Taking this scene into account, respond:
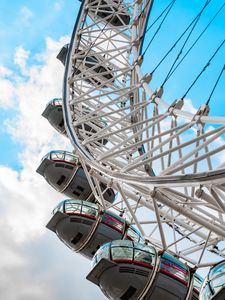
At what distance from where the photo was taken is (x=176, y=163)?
48.4 ft

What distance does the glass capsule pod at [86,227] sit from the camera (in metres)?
22.9

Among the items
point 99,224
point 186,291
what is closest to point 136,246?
point 186,291

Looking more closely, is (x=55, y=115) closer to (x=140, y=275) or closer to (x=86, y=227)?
(x=86, y=227)

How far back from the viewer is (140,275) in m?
17.8

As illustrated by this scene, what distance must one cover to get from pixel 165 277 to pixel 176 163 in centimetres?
460

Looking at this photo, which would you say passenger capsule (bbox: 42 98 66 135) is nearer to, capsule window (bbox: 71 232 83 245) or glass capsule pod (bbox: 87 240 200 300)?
capsule window (bbox: 71 232 83 245)

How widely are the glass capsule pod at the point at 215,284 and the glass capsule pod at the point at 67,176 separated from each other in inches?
571

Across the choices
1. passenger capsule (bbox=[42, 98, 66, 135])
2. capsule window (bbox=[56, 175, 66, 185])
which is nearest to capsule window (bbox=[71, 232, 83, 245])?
capsule window (bbox=[56, 175, 66, 185])

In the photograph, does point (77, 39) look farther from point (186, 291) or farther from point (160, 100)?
point (186, 291)

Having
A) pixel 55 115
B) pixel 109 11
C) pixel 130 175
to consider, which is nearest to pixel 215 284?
pixel 130 175

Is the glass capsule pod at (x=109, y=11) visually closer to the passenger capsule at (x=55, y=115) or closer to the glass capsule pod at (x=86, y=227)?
the passenger capsule at (x=55, y=115)

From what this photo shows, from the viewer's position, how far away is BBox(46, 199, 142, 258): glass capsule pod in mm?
22875

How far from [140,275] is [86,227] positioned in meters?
5.71

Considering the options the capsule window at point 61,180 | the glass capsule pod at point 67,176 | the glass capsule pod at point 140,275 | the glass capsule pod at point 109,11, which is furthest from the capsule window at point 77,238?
the glass capsule pod at point 109,11
